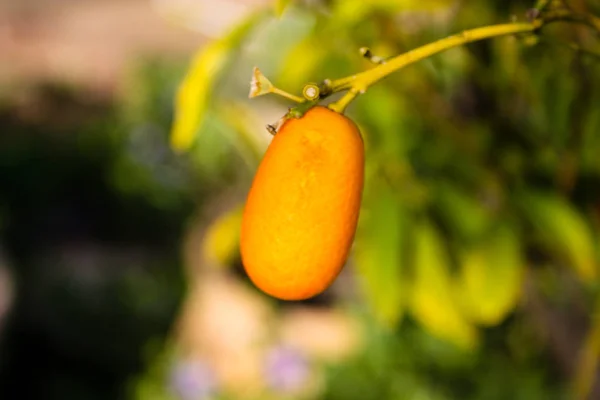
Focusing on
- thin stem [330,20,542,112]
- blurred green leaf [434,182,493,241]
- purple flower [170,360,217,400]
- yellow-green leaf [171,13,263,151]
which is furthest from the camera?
purple flower [170,360,217,400]

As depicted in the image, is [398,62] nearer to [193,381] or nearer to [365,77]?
[365,77]

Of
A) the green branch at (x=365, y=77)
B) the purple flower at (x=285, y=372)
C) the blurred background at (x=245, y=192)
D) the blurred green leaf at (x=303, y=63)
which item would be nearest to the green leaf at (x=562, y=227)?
the blurred background at (x=245, y=192)

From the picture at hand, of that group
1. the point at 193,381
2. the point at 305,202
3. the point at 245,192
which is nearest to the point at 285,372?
the point at 193,381

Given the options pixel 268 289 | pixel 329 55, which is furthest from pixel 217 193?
pixel 268 289

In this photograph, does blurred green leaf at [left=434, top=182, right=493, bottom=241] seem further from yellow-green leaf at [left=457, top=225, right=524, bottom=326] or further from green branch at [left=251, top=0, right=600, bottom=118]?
green branch at [left=251, top=0, right=600, bottom=118]

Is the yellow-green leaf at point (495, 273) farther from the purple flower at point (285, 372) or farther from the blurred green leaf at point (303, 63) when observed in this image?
the purple flower at point (285, 372)

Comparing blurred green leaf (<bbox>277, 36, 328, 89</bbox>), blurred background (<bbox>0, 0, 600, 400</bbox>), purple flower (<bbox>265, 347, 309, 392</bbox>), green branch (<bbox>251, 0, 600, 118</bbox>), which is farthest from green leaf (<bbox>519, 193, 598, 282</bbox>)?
purple flower (<bbox>265, 347, 309, 392</bbox>)
